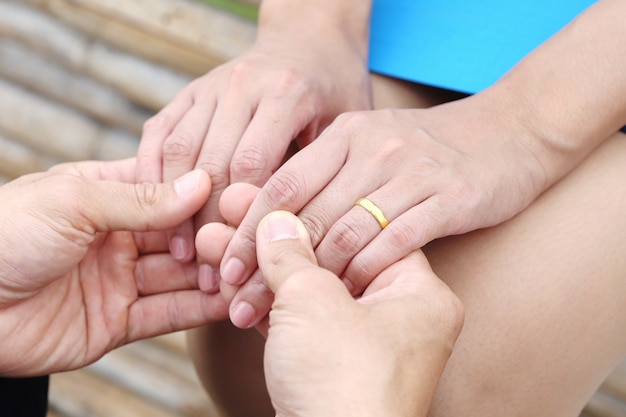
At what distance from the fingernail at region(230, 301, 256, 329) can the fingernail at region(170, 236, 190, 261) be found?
162mm

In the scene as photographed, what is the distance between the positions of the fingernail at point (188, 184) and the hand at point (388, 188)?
0.10 metres

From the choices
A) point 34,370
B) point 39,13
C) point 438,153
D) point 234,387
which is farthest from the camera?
point 39,13

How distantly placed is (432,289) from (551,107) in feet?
0.98

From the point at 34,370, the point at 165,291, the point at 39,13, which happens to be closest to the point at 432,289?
the point at 165,291

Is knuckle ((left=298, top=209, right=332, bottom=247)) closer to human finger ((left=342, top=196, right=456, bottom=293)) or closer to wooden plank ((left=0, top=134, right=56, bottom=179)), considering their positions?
human finger ((left=342, top=196, right=456, bottom=293))

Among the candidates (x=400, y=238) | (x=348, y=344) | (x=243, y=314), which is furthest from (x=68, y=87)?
(x=348, y=344)

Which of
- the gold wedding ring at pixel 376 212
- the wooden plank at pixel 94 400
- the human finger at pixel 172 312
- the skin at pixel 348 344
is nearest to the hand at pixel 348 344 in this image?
the skin at pixel 348 344

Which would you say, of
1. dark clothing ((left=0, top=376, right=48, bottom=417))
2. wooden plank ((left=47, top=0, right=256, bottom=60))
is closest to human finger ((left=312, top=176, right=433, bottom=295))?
dark clothing ((left=0, top=376, right=48, bottom=417))

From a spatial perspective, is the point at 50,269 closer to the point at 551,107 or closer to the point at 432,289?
the point at 432,289

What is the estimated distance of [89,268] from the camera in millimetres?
1099

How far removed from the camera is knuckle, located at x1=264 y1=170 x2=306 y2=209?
0.89m

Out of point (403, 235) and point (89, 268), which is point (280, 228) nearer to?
point (403, 235)

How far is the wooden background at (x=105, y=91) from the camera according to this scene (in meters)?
1.83

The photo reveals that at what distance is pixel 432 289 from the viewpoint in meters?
0.81
